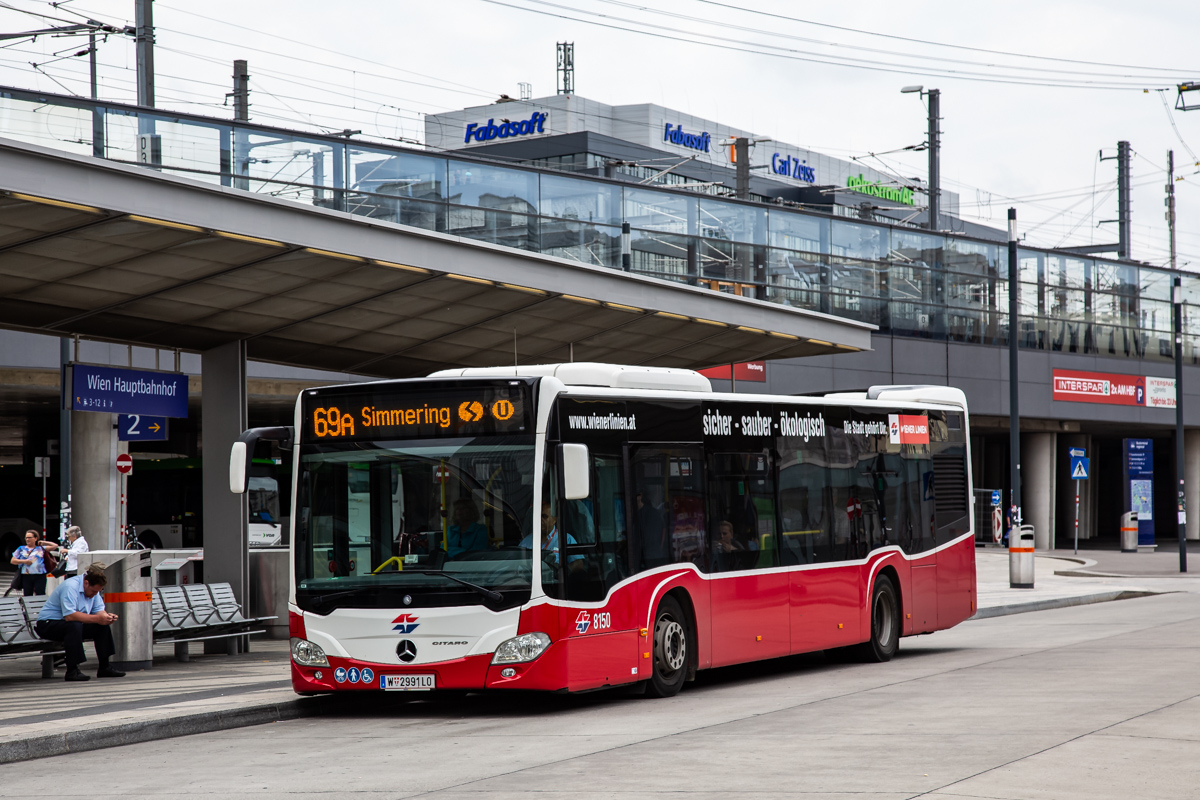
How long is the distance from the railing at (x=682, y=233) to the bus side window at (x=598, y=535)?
10.9 m

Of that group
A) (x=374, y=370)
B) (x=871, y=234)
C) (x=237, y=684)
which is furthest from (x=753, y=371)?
(x=237, y=684)

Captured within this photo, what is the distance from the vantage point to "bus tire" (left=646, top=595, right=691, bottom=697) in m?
12.2

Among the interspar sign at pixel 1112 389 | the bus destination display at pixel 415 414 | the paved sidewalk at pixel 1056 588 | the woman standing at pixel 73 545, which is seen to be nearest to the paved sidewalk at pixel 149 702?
the bus destination display at pixel 415 414

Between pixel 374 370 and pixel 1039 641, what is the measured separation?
29.8ft

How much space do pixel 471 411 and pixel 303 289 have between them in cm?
379

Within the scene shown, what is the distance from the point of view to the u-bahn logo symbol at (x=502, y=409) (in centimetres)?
1138

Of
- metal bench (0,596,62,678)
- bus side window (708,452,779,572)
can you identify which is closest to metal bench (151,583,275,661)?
metal bench (0,596,62,678)

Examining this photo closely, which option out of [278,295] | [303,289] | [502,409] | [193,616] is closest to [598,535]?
[502,409]

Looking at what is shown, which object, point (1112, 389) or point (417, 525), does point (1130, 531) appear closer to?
point (1112, 389)

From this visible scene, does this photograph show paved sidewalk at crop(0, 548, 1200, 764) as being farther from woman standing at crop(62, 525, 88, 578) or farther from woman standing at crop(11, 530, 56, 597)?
woman standing at crop(11, 530, 56, 597)

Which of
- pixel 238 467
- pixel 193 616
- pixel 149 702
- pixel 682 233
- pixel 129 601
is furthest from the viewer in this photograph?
pixel 682 233

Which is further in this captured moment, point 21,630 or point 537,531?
point 21,630

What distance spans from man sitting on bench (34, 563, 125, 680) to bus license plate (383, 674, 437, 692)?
3885 mm

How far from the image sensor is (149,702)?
11.9 meters
